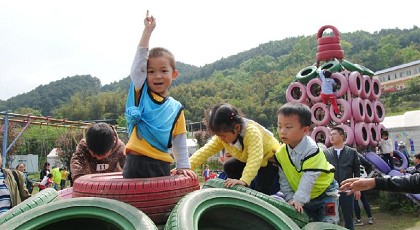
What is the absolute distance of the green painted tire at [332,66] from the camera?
30.1ft

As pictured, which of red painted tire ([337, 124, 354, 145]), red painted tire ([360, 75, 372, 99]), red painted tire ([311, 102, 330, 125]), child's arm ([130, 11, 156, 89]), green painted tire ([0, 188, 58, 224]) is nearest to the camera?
green painted tire ([0, 188, 58, 224])

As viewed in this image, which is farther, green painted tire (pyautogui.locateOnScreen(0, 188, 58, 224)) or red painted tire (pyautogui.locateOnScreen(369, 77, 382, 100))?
red painted tire (pyautogui.locateOnScreen(369, 77, 382, 100))

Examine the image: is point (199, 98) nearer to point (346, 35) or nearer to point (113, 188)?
point (346, 35)

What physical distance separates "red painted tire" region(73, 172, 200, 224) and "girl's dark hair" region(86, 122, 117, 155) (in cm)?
73

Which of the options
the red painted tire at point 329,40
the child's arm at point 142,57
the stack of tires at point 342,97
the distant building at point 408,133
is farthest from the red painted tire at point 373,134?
the distant building at point 408,133

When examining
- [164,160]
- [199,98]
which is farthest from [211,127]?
[199,98]

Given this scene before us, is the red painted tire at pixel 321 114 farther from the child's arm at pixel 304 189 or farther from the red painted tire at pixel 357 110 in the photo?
the child's arm at pixel 304 189

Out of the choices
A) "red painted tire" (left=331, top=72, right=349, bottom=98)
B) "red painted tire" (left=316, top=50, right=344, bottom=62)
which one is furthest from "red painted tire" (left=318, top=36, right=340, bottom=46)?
"red painted tire" (left=331, top=72, right=349, bottom=98)

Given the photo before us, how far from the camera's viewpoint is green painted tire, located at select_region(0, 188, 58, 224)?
236cm

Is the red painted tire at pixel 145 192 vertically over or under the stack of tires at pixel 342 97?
under

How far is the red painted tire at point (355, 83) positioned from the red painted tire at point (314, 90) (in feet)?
2.30

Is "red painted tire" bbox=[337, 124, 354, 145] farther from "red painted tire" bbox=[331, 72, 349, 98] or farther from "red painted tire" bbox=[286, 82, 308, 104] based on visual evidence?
"red painted tire" bbox=[286, 82, 308, 104]

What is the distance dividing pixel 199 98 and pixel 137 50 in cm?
9086

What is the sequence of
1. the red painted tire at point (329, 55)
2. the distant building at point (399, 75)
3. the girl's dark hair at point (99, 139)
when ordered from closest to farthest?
the girl's dark hair at point (99, 139), the red painted tire at point (329, 55), the distant building at point (399, 75)
